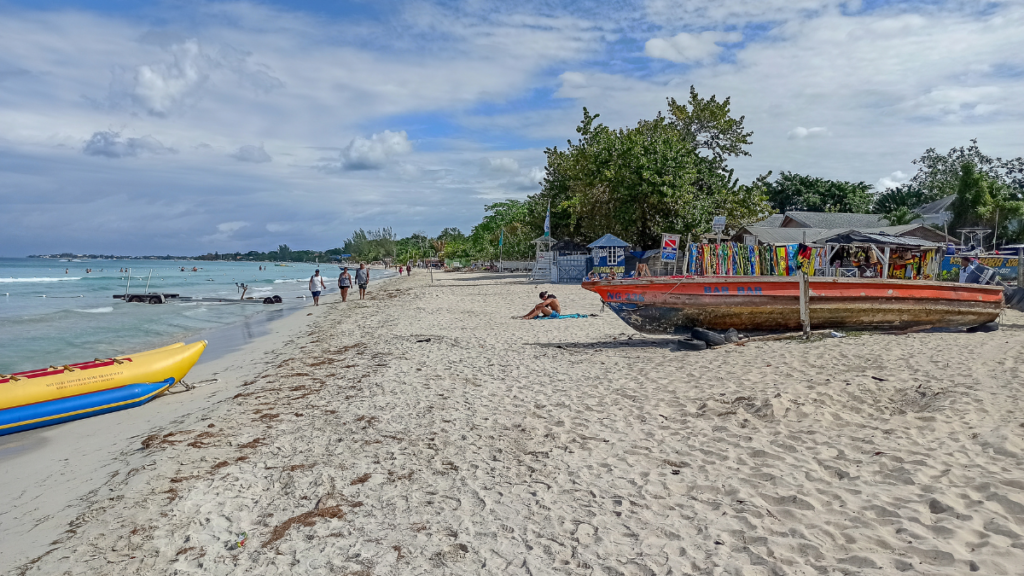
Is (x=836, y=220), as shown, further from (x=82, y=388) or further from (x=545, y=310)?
(x=82, y=388)

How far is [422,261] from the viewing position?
102188 mm

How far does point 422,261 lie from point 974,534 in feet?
331

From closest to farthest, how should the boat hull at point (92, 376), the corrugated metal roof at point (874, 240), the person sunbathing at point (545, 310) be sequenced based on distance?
the boat hull at point (92, 376) < the person sunbathing at point (545, 310) < the corrugated metal roof at point (874, 240)

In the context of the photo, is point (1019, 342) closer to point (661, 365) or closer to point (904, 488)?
point (661, 365)

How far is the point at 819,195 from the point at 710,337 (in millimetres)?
47008

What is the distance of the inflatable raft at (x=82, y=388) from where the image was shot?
6.82 meters

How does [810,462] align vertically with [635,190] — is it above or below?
below

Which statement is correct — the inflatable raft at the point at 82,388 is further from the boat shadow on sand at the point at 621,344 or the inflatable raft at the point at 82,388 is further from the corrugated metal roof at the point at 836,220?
the corrugated metal roof at the point at 836,220

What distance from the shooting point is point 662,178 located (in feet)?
84.7

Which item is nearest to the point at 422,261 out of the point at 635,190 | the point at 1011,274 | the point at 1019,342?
the point at 635,190

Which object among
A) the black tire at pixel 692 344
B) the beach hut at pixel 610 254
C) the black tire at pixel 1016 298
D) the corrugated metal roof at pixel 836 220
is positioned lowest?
the black tire at pixel 692 344

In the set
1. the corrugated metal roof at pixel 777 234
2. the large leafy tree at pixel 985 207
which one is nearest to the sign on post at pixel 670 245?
the corrugated metal roof at pixel 777 234

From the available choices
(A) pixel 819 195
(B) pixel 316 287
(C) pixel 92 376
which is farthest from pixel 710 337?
(A) pixel 819 195

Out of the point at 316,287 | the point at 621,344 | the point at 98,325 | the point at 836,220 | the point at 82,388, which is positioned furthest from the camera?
the point at 836,220
